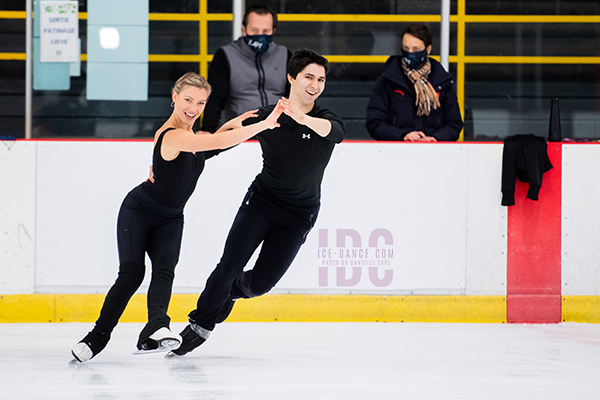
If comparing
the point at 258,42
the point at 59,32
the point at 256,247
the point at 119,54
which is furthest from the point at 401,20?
the point at 256,247

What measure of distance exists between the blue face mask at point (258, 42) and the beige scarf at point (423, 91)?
2.94 ft

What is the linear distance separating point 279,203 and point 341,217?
1.32 metres

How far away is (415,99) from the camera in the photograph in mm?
4688

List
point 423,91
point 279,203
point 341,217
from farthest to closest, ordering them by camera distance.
Result: point 423,91 < point 341,217 < point 279,203

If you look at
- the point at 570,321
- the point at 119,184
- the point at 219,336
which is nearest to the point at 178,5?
the point at 119,184

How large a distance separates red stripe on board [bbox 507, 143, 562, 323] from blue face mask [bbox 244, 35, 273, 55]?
179cm

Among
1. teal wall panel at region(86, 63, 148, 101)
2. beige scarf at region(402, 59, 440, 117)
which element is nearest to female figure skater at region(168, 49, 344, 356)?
beige scarf at region(402, 59, 440, 117)

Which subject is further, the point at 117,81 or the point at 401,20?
the point at 401,20

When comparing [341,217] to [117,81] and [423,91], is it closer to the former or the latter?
[423,91]

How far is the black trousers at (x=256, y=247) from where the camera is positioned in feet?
10.5

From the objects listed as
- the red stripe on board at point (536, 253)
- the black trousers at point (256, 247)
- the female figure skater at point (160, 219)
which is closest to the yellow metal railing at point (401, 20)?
the red stripe on board at point (536, 253)

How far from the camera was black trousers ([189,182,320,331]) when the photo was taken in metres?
3.19

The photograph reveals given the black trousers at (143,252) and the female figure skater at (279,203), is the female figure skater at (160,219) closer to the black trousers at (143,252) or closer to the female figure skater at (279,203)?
the black trousers at (143,252)

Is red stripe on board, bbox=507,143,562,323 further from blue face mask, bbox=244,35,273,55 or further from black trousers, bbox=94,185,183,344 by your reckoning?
black trousers, bbox=94,185,183,344
